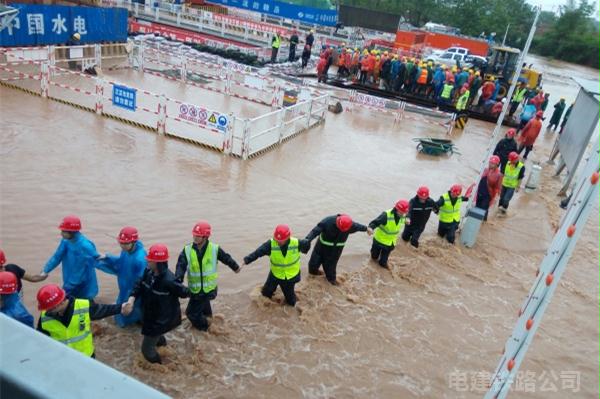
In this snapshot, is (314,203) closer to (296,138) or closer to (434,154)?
(296,138)

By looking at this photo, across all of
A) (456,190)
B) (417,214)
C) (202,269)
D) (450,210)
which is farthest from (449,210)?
(202,269)

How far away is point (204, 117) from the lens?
13258 millimetres

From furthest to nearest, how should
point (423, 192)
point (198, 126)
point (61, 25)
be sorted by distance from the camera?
point (61, 25), point (198, 126), point (423, 192)

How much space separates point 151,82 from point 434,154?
12056 millimetres

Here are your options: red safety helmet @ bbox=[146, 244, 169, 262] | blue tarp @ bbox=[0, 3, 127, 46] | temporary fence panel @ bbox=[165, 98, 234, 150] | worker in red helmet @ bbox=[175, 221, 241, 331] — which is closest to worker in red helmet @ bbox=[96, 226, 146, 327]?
worker in red helmet @ bbox=[175, 221, 241, 331]

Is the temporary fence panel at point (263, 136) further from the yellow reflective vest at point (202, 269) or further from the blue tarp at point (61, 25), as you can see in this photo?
the blue tarp at point (61, 25)

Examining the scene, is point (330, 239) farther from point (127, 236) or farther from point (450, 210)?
point (450, 210)

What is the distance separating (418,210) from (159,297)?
237 inches

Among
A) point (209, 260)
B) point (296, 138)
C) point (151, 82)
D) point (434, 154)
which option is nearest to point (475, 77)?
point (434, 154)

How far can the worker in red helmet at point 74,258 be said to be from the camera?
5.85 metres

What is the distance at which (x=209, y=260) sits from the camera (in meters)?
6.16

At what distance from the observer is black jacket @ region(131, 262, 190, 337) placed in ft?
17.6

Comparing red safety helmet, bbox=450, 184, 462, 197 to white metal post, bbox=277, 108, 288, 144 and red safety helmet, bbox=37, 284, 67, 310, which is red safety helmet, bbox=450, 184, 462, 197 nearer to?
white metal post, bbox=277, 108, 288, 144

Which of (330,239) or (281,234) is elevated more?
(281,234)
